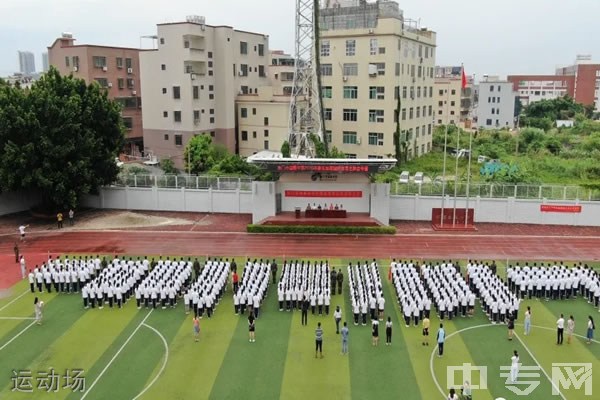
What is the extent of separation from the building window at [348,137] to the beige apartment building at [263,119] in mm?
5127

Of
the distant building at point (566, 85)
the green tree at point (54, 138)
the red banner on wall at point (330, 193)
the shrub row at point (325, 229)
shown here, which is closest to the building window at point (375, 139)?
the red banner on wall at point (330, 193)

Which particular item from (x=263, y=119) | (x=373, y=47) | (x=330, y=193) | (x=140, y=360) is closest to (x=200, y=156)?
(x=263, y=119)

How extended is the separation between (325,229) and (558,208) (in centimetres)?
1333

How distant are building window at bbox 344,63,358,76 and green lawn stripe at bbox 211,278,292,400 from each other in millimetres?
32837

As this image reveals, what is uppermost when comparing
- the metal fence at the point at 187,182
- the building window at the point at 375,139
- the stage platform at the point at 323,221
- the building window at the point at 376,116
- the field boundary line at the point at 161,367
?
the building window at the point at 376,116

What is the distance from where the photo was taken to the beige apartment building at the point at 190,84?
46031 mm

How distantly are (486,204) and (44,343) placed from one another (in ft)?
78.6

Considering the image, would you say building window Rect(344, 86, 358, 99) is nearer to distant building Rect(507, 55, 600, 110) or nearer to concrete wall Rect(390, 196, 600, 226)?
concrete wall Rect(390, 196, 600, 226)

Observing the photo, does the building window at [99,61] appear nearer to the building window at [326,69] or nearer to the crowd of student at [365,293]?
the building window at [326,69]

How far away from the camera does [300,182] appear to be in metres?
30.8

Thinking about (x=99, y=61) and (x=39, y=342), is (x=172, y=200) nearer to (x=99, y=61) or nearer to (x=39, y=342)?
(x=39, y=342)

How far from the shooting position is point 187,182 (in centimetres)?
3409

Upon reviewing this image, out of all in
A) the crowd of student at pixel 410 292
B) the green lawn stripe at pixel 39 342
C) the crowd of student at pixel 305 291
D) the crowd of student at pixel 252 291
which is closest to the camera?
the green lawn stripe at pixel 39 342

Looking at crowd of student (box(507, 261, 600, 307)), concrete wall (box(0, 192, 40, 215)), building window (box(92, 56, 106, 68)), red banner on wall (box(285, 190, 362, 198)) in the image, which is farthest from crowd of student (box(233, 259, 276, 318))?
building window (box(92, 56, 106, 68))
